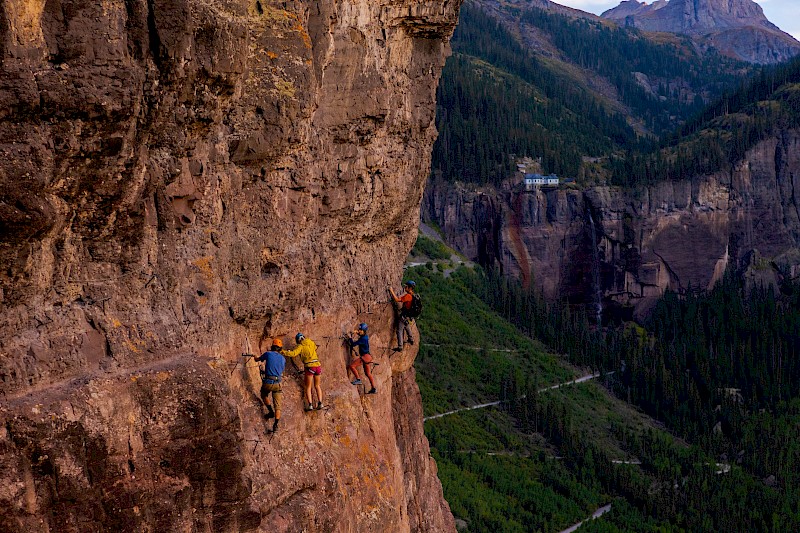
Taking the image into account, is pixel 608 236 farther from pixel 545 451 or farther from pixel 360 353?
pixel 360 353

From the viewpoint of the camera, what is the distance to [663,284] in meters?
140

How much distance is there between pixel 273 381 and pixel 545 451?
66794 millimetres

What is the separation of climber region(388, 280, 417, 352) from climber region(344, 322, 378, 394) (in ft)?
6.64

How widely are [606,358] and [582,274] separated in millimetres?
26972

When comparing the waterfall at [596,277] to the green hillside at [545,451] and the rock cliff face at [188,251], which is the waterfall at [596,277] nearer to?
the green hillside at [545,451]

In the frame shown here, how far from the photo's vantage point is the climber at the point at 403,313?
24.5 meters

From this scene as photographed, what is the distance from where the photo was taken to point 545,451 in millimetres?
82938

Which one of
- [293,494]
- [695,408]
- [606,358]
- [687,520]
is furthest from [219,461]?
[606,358]

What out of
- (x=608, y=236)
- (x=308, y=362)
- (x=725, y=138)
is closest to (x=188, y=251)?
(x=308, y=362)

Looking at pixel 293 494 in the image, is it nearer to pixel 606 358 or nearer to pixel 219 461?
pixel 219 461

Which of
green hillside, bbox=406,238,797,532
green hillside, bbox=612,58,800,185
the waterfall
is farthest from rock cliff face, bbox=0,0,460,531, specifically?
green hillside, bbox=612,58,800,185

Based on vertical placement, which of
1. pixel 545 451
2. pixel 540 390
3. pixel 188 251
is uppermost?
pixel 188 251

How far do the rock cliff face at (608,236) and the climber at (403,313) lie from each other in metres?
112

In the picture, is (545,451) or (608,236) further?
(608,236)
